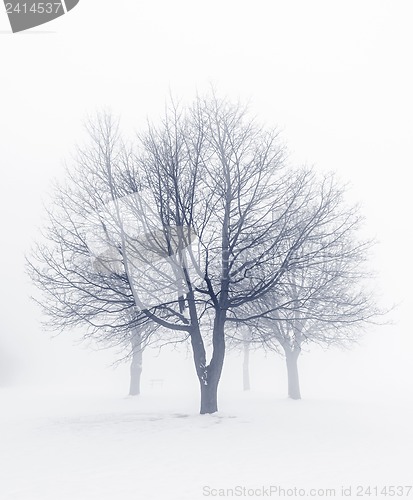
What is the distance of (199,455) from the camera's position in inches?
361

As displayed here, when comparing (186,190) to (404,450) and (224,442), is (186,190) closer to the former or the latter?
(224,442)

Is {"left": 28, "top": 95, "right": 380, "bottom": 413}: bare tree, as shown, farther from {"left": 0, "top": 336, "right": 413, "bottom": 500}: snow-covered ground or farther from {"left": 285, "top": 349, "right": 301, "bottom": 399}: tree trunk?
{"left": 285, "top": 349, "right": 301, "bottom": 399}: tree trunk

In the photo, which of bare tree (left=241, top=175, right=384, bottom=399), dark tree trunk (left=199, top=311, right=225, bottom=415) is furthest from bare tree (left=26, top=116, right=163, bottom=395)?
bare tree (left=241, top=175, right=384, bottom=399)

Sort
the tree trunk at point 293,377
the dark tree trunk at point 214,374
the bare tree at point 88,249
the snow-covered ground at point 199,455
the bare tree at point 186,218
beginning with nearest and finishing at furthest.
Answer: the snow-covered ground at point 199,455 → the bare tree at point 186,218 → the dark tree trunk at point 214,374 → the bare tree at point 88,249 → the tree trunk at point 293,377

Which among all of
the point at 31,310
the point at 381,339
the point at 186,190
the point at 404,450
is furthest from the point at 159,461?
the point at 381,339

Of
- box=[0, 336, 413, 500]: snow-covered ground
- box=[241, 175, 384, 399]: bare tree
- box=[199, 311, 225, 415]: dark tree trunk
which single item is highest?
box=[241, 175, 384, 399]: bare tree

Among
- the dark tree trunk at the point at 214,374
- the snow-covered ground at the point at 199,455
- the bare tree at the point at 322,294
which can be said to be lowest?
the snow-covered ground at the point at 199,455

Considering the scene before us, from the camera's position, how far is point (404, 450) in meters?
9.71

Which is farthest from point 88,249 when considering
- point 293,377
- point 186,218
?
point 293,377

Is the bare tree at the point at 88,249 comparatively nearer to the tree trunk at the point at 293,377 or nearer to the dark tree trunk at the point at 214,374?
the dark tree trunk at the point at 214,374

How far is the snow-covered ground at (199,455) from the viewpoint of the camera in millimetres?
7000

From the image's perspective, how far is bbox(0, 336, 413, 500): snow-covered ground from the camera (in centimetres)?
700

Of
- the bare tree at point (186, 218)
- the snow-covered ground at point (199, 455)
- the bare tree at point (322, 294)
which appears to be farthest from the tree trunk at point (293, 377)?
the bare tree at point (186, 218)

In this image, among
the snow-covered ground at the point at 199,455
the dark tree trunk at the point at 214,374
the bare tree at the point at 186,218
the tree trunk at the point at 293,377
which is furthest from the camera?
the tree trunk at the point at 293,377
